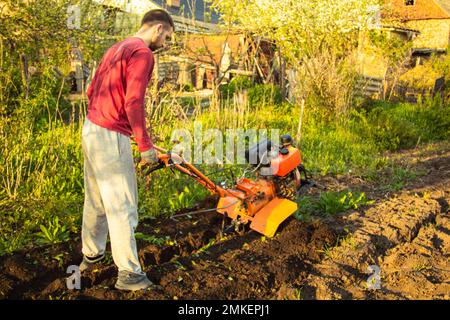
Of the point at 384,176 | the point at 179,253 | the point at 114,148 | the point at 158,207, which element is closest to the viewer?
the point at 114,148

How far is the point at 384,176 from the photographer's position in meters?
6.29

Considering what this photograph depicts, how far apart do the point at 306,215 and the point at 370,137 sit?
4060mm

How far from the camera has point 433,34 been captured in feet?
83.9

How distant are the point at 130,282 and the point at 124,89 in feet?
3.99

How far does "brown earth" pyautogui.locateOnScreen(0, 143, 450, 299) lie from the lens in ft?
10.5

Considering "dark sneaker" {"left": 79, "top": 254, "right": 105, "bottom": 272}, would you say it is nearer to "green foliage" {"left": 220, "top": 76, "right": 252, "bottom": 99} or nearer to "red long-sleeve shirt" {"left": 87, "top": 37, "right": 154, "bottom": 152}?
"red long-sleeve shirt" {"left": 87, "top": 37, "right": 154, "bottom": 152}

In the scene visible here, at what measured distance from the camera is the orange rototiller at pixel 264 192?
4.03m

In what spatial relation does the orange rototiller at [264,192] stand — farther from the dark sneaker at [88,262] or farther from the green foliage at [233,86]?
the green foliage at [233,86]

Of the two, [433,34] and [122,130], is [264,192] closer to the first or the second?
[122,130]

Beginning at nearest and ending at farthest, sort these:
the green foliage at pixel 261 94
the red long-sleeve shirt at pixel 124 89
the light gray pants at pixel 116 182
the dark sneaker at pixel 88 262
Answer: the red long-sleeve shirt at pixel 124 89, the light gray pants at pixel 116 182, the dark sneaker at pixel 88 262, the green foliage at pixel 261 94

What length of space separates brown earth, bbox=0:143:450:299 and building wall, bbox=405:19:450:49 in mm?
23143

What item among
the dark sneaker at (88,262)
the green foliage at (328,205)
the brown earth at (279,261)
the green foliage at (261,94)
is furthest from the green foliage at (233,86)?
the dark sneaker at (88,262)

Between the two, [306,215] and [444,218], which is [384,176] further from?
[306,215]

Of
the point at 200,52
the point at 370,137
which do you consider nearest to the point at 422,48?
the point at 370,137
